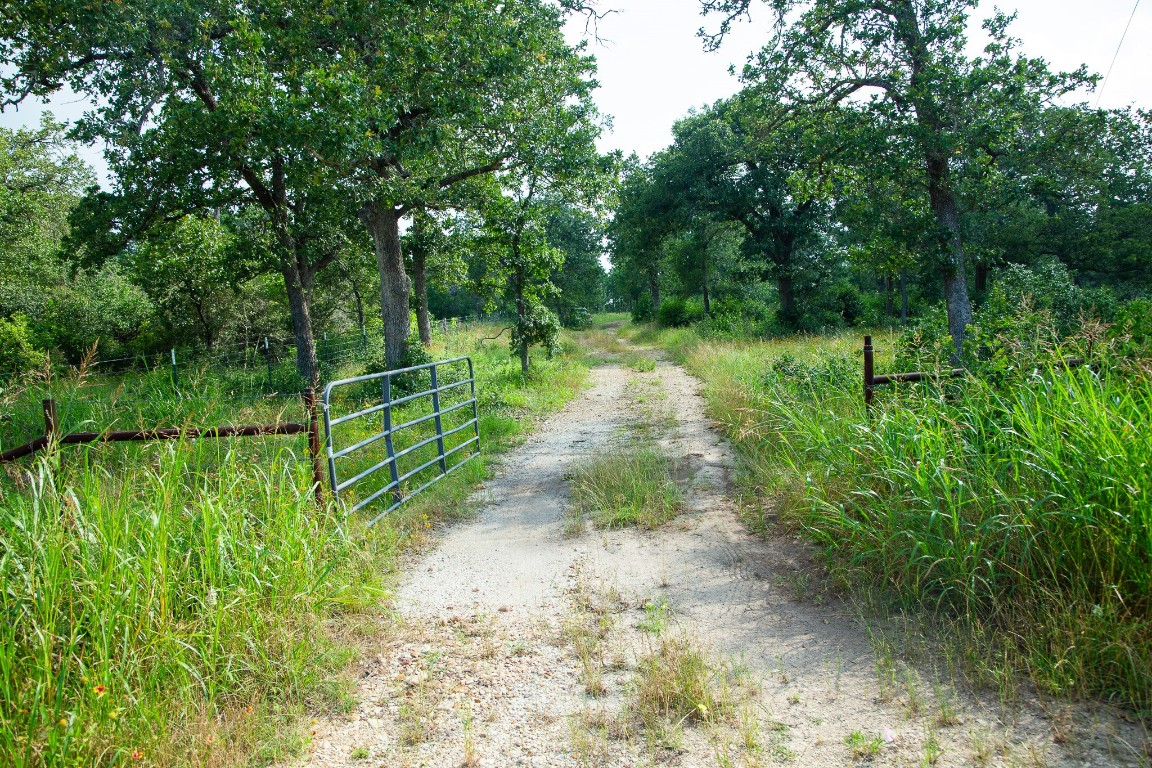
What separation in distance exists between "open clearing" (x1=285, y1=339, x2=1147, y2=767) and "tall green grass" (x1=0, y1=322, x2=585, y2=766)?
1.08ft

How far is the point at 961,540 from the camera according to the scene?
140 inches

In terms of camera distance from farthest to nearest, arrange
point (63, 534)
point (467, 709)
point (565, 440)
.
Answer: point (565, 440) < point (467, 709) < point (63, 534)

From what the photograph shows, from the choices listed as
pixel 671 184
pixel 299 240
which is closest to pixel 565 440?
pixel 299 240

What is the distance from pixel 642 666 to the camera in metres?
3.24

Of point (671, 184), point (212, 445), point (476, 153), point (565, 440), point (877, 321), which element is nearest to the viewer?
point (212, 445)

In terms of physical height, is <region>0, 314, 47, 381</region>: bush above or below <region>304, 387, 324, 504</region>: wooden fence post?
above

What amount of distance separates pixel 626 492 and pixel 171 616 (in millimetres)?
4034

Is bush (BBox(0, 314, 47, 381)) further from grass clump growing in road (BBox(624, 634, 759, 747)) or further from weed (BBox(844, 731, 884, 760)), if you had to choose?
weed (BBox(844, 731, 884, 760))

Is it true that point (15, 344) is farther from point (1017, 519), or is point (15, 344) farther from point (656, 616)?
point (1017, 519)

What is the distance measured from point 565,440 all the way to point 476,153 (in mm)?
8031

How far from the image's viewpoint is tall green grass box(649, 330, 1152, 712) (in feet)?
9.59

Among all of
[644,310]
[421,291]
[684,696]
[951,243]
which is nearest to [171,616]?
[684,696]

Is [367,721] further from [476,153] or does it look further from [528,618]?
[476,153]

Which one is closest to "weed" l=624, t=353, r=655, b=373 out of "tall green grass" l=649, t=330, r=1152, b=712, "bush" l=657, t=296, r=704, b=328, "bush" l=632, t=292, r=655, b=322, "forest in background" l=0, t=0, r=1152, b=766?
"forest in background" l=0, t=0, r=1152, b=766
